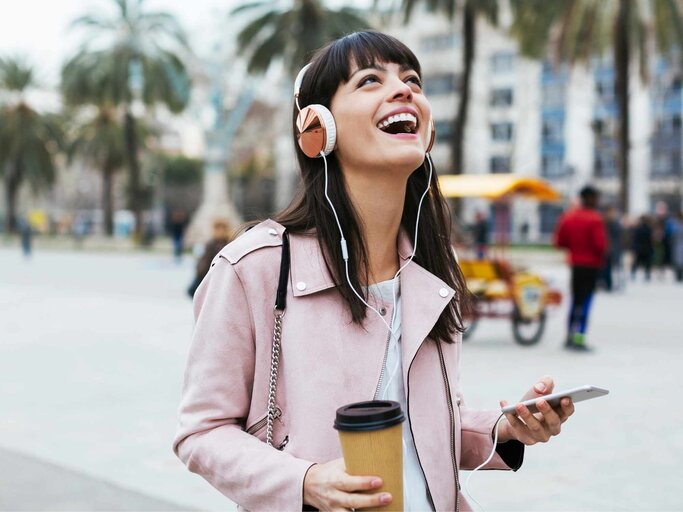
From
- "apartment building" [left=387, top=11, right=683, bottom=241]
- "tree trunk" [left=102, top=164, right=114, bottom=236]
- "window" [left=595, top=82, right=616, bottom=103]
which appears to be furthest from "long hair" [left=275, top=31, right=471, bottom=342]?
"window" [left=595, top=82, right=616, bottom=103]

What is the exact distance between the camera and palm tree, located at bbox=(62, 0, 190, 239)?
33281 mm

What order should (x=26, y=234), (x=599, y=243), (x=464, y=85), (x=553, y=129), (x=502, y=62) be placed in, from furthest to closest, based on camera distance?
(x=502, y=62), (x=553, y=129), (x=26, y=234), (x=464, y=85), (x=599, y=243)

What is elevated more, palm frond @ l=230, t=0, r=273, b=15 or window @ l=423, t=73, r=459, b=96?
window @ l=423, t=73, r=459, b=96

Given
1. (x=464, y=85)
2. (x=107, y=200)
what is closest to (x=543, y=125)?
(x=107, y=200)

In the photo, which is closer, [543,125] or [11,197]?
[11,197]

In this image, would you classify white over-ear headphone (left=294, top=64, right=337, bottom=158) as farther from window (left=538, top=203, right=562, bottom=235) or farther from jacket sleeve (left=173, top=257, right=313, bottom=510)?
window (left=538, top=203, right=562, bottom=235)

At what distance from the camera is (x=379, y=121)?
1.62m

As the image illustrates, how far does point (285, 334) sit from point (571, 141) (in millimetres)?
52715

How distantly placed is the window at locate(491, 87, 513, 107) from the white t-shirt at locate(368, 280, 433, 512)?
5572 cm

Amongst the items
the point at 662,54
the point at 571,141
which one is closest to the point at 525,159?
the point at 571,141

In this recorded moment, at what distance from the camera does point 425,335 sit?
5.15 feet

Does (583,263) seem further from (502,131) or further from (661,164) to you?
(502,131)

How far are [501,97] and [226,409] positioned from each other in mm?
56810

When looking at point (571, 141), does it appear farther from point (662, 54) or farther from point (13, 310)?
point (13, 310)
